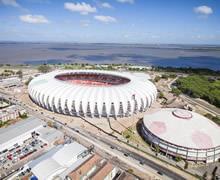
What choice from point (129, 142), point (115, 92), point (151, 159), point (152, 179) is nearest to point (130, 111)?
point (115, 92)

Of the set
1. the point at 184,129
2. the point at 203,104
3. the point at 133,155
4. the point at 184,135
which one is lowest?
the point at 203,104

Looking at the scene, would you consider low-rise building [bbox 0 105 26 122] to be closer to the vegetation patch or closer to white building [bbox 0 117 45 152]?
white building [bbox 0 117 45 152]

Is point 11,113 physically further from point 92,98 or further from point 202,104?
point 202,104

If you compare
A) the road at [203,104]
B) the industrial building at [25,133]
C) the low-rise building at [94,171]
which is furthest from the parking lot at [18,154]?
the road at [203,104]

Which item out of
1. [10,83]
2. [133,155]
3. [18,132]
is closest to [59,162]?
[133,155]

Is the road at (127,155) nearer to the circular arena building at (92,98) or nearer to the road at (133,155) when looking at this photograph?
the road at (133,155)

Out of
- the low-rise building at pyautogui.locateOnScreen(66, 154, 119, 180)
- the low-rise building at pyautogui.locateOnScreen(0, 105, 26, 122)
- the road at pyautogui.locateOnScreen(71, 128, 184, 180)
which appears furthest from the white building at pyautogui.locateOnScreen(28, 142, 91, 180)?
the low-rise building at pyautogui.locateOnScreen(0, 105, 26, 122)
